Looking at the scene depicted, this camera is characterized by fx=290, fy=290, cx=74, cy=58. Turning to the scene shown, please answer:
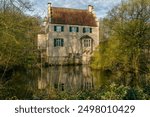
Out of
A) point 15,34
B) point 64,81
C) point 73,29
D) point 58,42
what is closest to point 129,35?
point 64,81

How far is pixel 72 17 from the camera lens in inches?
1719

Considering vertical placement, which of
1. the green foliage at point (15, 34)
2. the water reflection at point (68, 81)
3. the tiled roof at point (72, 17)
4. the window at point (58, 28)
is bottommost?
the water reflection at point (68, 81)

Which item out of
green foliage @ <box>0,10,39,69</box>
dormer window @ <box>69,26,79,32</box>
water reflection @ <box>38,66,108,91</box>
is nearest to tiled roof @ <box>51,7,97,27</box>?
dormer window @ <box>69,26,79,32</box>

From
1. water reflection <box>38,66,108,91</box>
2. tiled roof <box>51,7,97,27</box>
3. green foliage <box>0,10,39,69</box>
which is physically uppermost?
tiled roof <box>51,7,97,27</box>

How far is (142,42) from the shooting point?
1083 inches

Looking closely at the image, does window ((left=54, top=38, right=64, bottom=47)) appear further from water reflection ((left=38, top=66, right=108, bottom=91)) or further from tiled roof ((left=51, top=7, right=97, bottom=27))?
water reflection ((left=38, top=66, right=108, bottom=91))

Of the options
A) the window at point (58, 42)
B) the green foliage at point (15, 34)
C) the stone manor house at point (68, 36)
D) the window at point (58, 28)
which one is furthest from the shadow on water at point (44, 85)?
the window at point (58, 28)

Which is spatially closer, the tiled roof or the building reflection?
the building reflection

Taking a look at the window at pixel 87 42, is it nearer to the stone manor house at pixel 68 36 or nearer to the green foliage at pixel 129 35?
the stone manor house at pixel 68 36

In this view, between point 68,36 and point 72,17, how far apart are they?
316cm

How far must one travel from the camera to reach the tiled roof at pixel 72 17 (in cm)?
4234

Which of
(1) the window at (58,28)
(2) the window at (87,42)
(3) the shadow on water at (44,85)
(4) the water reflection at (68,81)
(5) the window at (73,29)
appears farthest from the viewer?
(2) the window at (87,42)

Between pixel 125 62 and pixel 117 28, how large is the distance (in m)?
3.38

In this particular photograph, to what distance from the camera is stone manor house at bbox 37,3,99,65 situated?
40.9 metres
